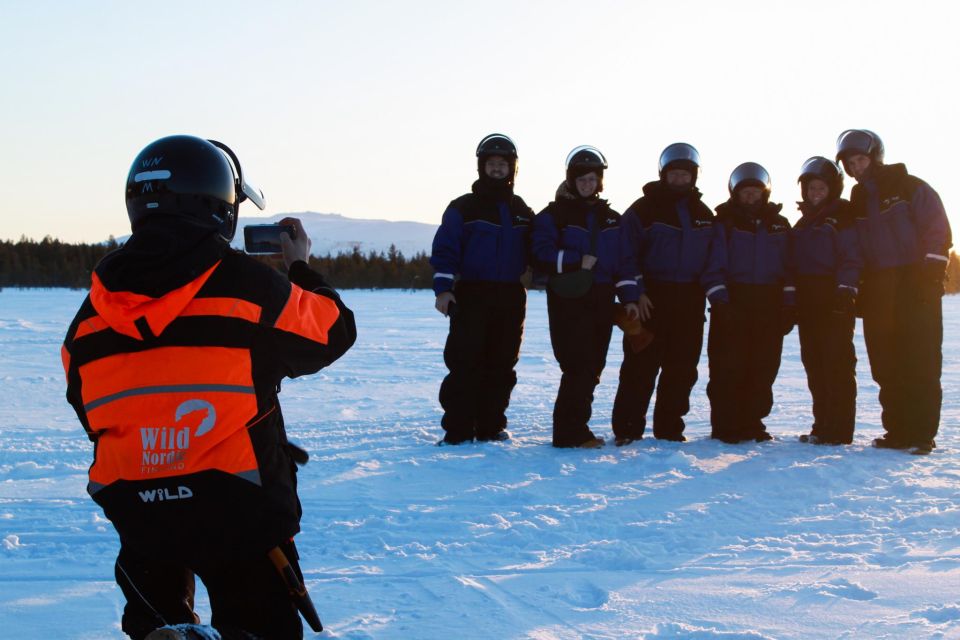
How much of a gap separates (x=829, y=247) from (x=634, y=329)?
1530mm

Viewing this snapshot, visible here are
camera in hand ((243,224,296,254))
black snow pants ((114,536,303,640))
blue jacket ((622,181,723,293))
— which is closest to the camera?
black snow pants ((114,536,303,640))

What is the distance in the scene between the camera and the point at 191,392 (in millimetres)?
1758

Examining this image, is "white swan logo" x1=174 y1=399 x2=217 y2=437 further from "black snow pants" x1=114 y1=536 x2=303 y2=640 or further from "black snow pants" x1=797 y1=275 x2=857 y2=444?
"black snow pants" x1=797 y1=275 x2=857 y2=444

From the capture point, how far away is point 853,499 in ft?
14.8

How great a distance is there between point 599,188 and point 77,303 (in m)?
17.9

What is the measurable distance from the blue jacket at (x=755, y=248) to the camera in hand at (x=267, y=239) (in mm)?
4301

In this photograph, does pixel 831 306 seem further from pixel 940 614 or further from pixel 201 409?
pixel 201 409

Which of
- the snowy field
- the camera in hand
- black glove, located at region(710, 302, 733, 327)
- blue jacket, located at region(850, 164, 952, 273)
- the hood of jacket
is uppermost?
blue jacket, located at region(850, 164, 952, 273)

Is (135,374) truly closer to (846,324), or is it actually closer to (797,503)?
(797,503)

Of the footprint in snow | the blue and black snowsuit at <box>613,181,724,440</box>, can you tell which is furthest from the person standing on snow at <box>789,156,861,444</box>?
the footprint in snow

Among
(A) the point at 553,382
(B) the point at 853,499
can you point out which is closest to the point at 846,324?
(B) the point at 853,499

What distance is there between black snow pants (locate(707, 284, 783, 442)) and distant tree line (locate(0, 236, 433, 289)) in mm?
23128

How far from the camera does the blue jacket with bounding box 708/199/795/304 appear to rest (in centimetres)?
607

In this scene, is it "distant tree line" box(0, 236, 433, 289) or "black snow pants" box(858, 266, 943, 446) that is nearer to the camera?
"black snow pants" box(858, 266, 943, 446)
